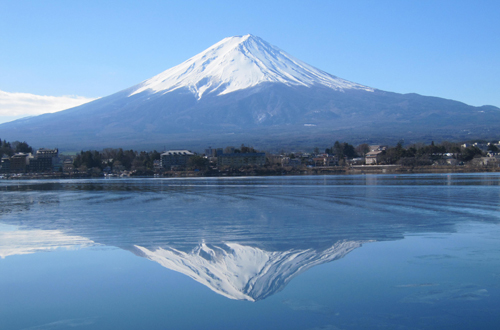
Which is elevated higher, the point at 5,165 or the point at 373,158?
the point at 5,165

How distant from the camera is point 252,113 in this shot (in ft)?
552

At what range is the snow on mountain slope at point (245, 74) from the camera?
180875 millimetres

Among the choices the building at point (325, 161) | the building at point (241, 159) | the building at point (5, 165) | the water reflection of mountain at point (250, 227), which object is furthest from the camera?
the building at point (325, 161)

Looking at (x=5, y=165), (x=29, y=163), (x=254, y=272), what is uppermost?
(x=29, y=163)

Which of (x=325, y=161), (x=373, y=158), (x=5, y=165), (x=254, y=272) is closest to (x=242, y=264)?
(x=254, y=272)

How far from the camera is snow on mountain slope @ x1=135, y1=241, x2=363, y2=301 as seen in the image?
6.14 m

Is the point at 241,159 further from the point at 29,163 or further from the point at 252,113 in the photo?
the point at 252,113

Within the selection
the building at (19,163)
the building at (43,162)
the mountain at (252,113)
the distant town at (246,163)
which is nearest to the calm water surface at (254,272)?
the distant town at (246,163)

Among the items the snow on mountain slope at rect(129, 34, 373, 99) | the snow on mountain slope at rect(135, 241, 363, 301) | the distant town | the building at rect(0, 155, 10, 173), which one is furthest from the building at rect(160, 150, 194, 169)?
the snow on mountain slope at rect(129, 34, 373, 99)

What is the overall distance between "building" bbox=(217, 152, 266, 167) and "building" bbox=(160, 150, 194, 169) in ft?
23.5

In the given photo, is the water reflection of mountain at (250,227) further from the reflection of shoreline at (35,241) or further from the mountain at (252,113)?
the mountain at (252,113)

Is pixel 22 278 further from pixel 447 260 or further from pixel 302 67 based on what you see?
pixel 302 67

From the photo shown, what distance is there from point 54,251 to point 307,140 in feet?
397

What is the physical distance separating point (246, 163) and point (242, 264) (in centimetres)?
5773
